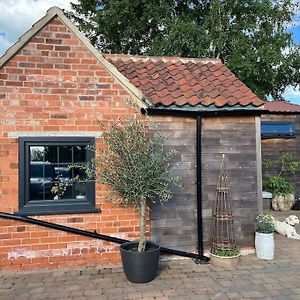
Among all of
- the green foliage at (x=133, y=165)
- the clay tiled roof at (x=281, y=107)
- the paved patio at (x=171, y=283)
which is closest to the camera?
the paved patio at (x=171, y=283)

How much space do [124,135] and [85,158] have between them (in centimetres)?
85

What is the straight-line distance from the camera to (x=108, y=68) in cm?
552

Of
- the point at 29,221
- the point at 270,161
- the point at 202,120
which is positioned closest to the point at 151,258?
the point at 29,221

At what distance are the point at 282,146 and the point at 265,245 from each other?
7309 mm

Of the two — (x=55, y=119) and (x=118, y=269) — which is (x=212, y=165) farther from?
(x=55, y=119)

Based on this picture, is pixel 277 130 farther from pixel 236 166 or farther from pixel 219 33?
pixel 236 166

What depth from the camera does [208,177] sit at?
5875 mm

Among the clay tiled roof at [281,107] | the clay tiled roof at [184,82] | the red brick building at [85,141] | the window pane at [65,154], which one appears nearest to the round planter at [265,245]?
the red brick building at [85,141]

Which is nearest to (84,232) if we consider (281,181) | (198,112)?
(198,112)

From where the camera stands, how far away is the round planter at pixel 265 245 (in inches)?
225

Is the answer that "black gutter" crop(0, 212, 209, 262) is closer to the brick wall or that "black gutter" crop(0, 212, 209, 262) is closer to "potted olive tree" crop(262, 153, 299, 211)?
the brick wall

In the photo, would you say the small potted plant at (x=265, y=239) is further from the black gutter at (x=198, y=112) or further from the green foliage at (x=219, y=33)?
the green foliage at (x=219, y=33)

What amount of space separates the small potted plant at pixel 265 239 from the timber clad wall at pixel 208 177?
0.22m

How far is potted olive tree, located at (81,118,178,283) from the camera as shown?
471cm
